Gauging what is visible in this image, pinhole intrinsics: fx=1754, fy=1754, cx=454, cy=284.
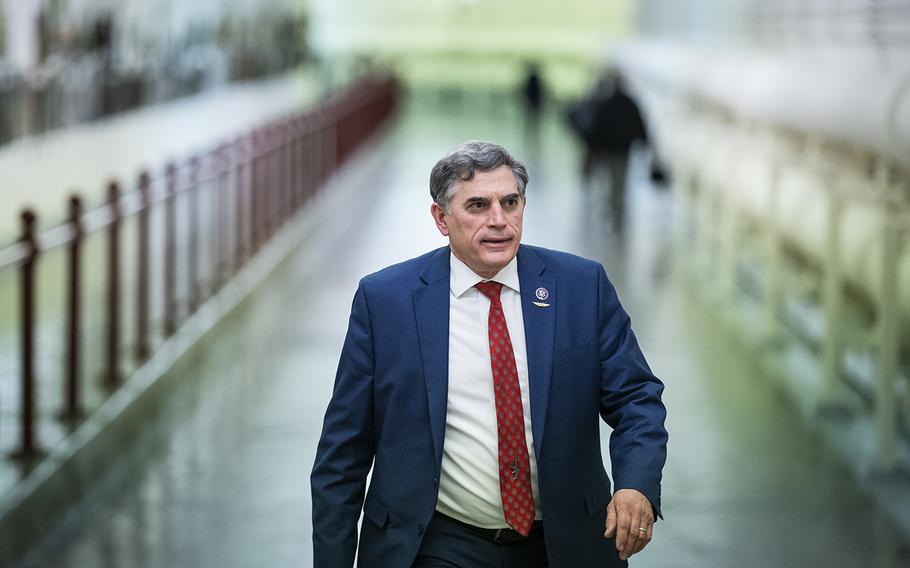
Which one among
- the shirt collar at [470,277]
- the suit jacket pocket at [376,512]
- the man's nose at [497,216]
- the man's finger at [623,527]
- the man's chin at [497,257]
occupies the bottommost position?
the suit jacket pocket at [376,512]

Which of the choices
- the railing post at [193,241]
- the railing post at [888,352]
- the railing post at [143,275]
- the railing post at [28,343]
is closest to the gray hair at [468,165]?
the railing post at [28,343]

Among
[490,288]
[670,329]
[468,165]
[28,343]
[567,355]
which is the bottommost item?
[670,329]

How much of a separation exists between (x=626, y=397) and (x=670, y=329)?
28.9 feet

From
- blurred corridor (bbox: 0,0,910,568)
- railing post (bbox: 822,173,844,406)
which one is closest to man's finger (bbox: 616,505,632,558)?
blurred corridor (bbox: 0,0,910,568)

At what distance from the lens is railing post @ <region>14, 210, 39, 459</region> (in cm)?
725

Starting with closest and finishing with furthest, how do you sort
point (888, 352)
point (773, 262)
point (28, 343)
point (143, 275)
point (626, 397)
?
point (626, 397)
point (28, 343)
point (888, 352)
point (143, 275)
point (773, 262)

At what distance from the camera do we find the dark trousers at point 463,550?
3.67 meters

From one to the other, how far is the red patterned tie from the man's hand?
0.20m

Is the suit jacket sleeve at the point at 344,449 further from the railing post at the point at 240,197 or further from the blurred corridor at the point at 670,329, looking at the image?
the railing post at the point at 240,197

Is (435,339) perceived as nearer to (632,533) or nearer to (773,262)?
(632,533)

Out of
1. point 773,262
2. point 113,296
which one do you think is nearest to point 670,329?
point 773,262

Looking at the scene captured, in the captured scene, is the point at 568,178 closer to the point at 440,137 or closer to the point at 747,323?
the point at 440,137

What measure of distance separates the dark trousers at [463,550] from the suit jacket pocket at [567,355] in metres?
0.38

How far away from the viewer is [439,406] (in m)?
3.62
